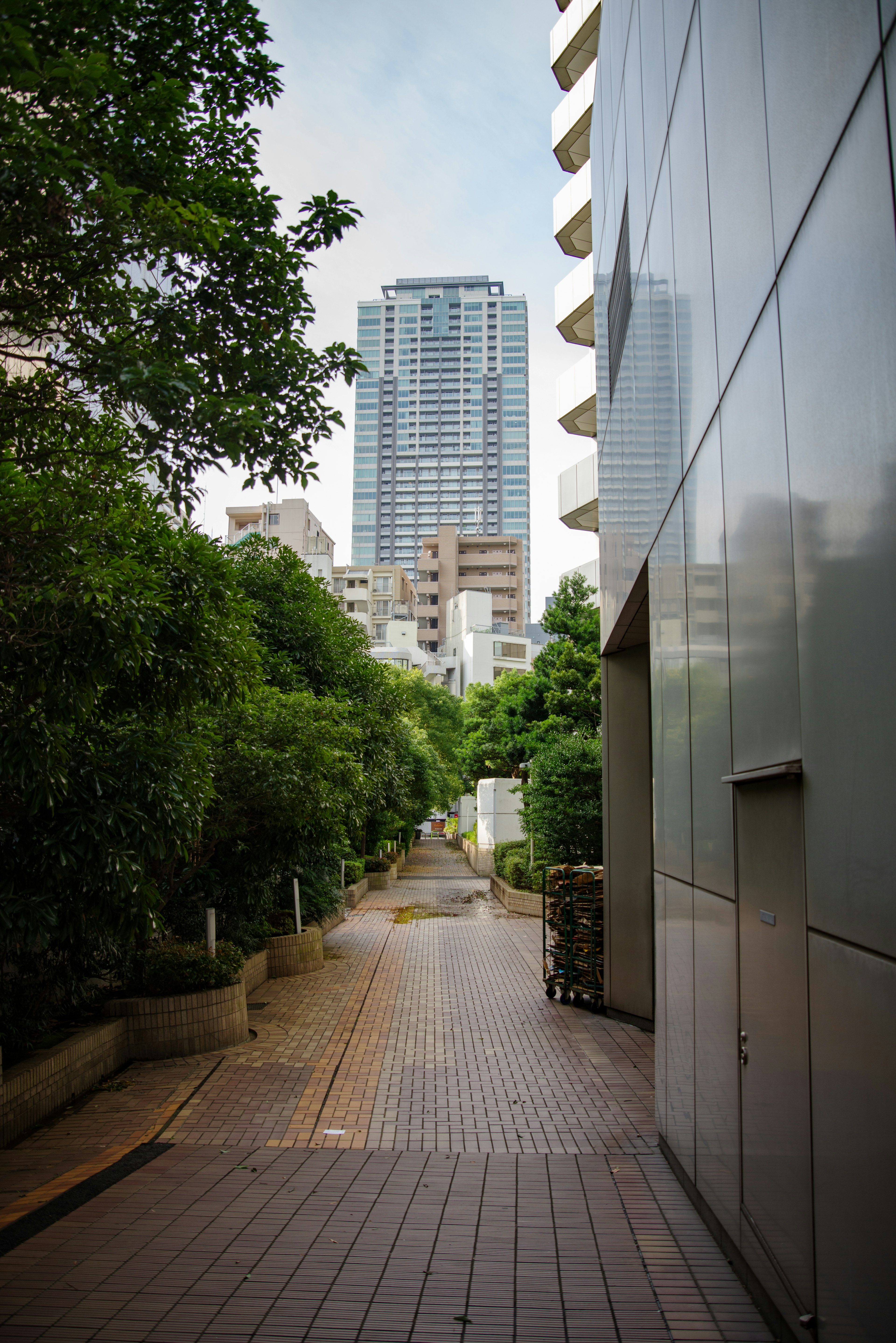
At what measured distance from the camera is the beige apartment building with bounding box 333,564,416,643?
8794 centimetres

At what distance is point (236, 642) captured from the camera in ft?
22.7

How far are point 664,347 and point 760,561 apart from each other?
3.25 meters

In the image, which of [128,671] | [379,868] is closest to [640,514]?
[128,671]

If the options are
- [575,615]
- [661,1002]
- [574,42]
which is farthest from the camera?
[575,615]

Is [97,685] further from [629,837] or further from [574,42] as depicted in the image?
[574,42]

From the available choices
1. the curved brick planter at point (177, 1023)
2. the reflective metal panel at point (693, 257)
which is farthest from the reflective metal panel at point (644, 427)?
the curved brick planter at point (177, 1023)

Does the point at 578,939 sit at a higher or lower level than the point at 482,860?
higher

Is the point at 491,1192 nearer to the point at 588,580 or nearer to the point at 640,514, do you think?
the point at 640,514

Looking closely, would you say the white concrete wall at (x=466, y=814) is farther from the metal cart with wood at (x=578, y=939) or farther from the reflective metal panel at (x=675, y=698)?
the reflective metal panel at (x=675, y=698)

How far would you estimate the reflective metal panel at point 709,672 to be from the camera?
16.1 feet

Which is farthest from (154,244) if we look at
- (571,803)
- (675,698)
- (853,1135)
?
(571,803)

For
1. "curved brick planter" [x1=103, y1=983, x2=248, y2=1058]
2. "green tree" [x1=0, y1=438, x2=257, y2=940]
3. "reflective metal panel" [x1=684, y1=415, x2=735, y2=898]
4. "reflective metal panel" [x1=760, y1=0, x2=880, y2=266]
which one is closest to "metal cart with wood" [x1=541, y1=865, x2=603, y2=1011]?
"curved brick planter" [x1=103, y1=983, x2=248, y2=1058]

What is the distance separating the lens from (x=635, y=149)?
27.2 feet

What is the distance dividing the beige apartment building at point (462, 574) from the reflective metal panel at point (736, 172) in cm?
9655
